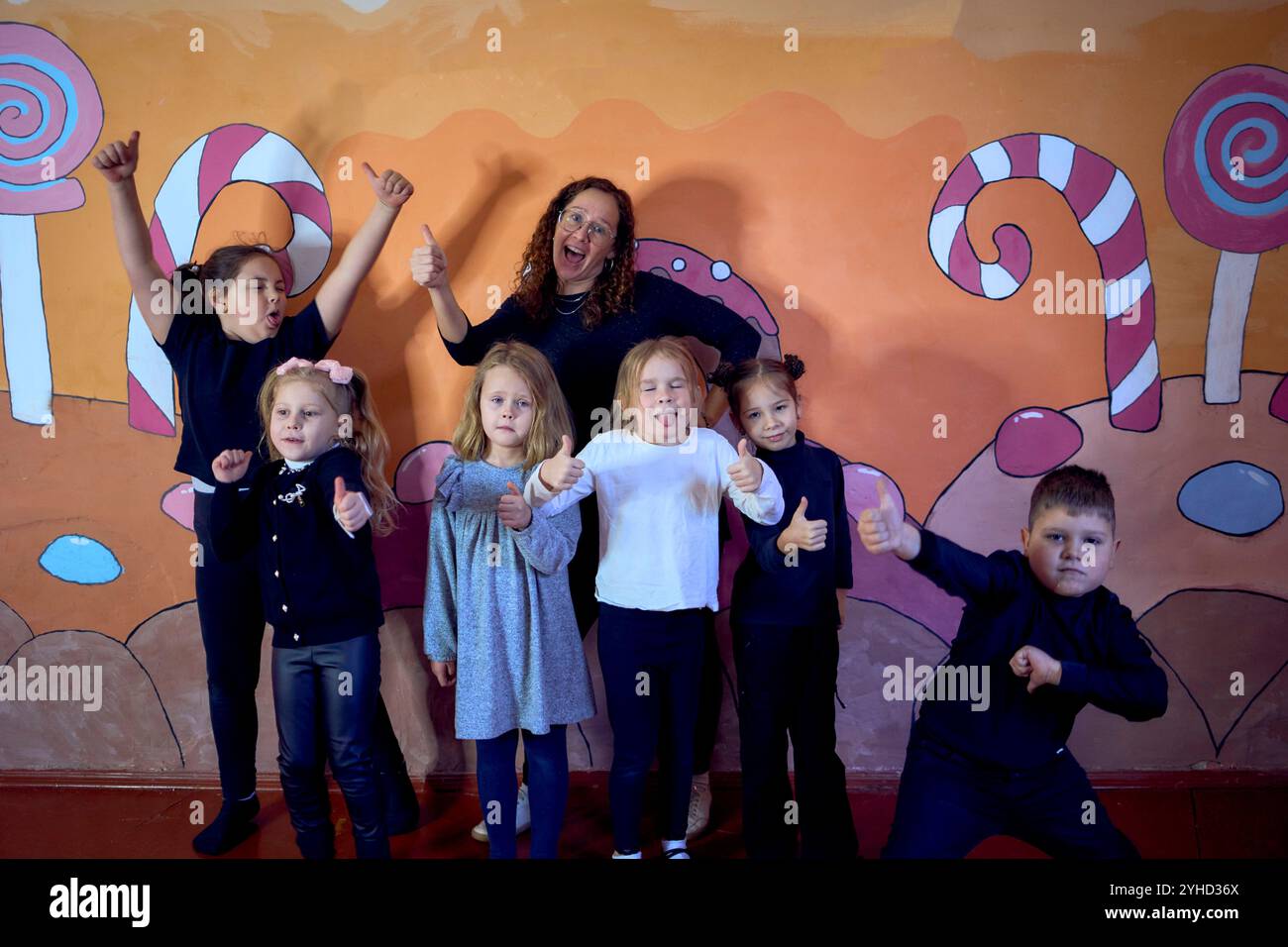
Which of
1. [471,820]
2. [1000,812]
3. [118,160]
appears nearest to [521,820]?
[471,820]

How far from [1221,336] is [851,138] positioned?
135 centimetres

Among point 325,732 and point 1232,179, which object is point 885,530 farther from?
point 1232,179

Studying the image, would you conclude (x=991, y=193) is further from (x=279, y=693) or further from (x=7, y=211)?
(x=7, y=211)

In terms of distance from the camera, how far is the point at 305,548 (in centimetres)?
238

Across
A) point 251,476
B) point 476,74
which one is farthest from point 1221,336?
point 251,476

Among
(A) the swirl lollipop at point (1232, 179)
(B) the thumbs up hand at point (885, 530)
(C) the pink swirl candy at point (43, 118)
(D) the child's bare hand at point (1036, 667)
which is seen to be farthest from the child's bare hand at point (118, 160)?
(A) the swirl lollipop at point (1232, 179)

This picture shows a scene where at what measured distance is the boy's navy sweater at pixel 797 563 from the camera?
8.12 feet

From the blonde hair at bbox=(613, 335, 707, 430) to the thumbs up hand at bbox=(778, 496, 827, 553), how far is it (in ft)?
1.40

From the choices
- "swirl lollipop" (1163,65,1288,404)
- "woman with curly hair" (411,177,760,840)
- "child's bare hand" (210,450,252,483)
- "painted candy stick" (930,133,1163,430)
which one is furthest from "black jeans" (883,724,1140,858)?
"child's bare hand" (210,450,252,483)

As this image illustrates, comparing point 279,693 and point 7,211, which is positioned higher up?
point 7,211

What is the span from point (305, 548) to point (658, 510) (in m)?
0.91

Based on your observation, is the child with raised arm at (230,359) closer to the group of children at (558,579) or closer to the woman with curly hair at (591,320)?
the group of children at (558,579)

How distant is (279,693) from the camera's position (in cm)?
239

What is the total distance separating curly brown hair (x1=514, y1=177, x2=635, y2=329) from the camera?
2.78m
